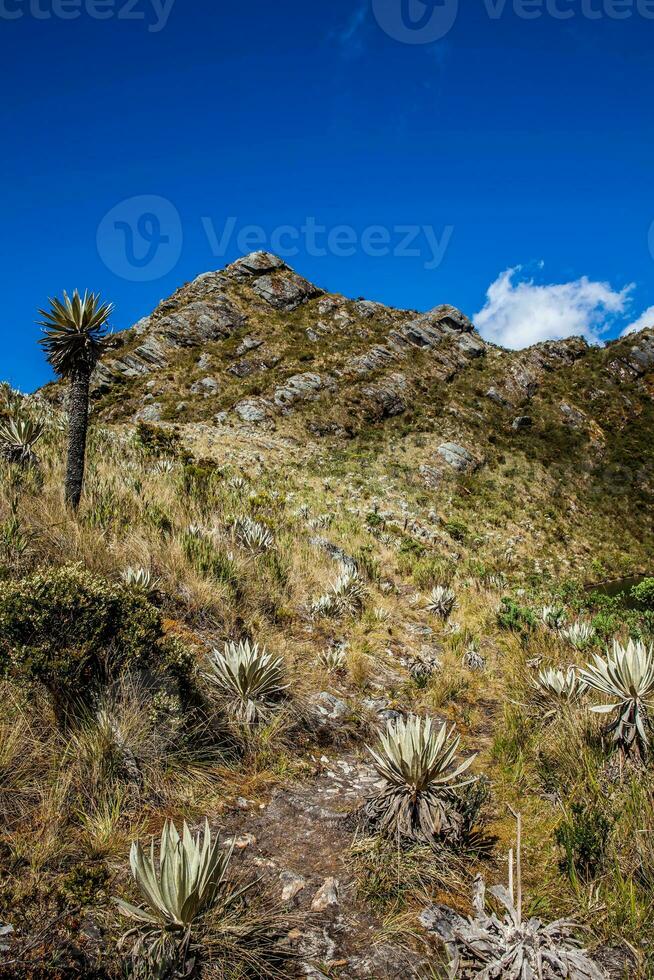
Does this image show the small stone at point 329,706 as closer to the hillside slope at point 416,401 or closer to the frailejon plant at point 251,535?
the frailejon plant at point 251,535

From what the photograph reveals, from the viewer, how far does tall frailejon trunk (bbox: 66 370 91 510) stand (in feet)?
20.9

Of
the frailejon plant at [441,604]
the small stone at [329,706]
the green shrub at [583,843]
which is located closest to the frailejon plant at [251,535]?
the frailejon plant at [441,604]

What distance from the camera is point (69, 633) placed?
3.30 metres

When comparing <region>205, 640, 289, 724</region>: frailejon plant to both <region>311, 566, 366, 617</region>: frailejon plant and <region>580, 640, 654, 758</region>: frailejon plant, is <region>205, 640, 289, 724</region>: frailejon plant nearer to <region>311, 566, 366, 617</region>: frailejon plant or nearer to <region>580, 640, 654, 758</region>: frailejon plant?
<region>580, 640, 654, 758</region>: frailejon plant

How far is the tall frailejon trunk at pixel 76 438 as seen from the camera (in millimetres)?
6379

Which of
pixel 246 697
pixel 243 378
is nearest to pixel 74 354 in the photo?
pixel 246 697

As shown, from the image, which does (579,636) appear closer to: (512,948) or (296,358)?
(512,948)

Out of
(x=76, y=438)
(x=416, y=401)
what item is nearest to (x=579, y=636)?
(x=76, y=438)

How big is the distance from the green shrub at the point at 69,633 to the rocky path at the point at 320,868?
1280mm

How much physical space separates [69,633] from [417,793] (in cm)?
248

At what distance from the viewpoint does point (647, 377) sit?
5175 cm

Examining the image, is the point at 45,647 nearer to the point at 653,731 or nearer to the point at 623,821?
the point at 623,821

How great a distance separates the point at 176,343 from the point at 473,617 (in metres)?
42.0

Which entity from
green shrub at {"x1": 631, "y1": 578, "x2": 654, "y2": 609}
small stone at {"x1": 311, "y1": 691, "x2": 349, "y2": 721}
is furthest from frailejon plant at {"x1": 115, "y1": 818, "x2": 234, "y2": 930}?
green shrub at {"x1": 631, "y1": 578, "x2": 654, "y2": 609}
